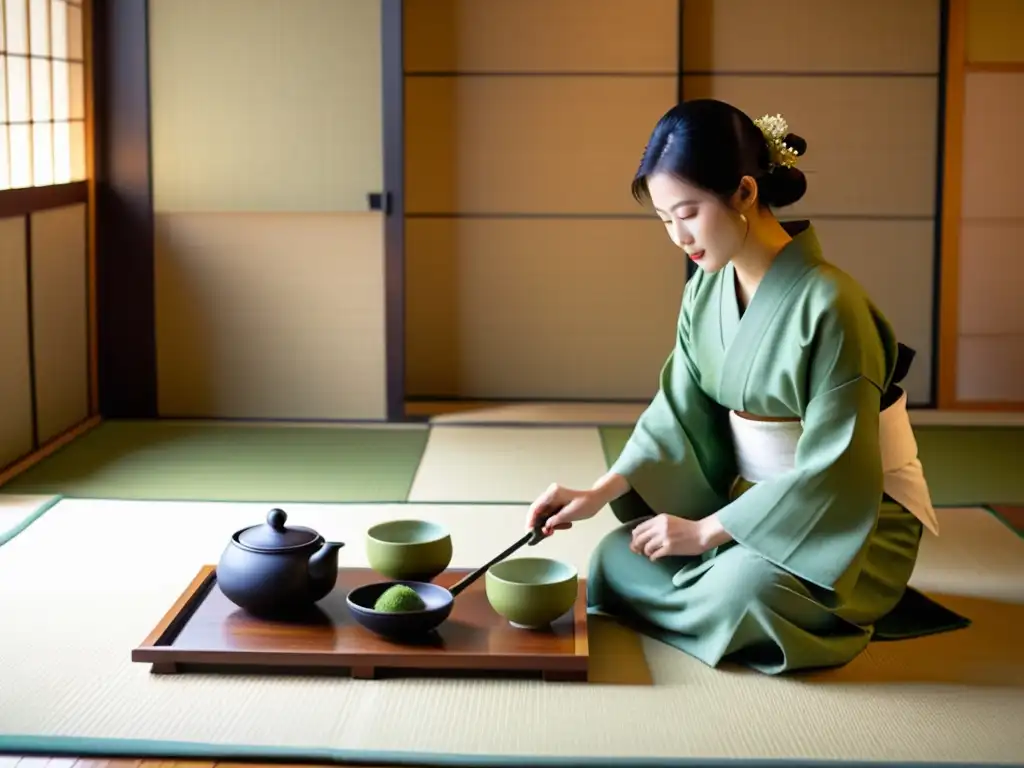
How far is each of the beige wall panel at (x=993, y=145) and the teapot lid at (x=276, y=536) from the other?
3.84 meters

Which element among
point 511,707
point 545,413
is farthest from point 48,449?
point 511,707

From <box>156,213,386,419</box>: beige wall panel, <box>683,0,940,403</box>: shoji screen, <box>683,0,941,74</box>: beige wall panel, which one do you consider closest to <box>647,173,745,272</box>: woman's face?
<box>156,213,386,419</box>: beige wall panel

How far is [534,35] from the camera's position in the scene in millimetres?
5652

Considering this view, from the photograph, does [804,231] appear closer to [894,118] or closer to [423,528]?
[423,528]

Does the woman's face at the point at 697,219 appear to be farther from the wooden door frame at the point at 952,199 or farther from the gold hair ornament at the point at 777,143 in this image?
the wooden door frame at the point at 952,199

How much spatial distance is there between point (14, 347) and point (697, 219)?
2.75 metres

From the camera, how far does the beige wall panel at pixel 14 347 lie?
4.56 meters

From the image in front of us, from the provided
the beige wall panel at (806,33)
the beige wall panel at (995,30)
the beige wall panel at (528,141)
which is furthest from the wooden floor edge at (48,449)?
the beige wall panel at (995,30)

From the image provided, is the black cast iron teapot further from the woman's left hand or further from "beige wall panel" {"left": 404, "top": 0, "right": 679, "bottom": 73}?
"beige wall panel" {"left": 404, "top": 0, "right": 679, "bottom": 73}

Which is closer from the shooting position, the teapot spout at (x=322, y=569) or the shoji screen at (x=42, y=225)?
the teapot spout at (x=322, y=569)

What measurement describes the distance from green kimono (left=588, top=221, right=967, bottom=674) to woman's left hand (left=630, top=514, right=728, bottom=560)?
1.5 inches

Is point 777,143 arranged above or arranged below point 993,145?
below

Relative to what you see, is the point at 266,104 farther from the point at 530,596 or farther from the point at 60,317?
the point at 530,596

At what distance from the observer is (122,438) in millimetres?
5098
